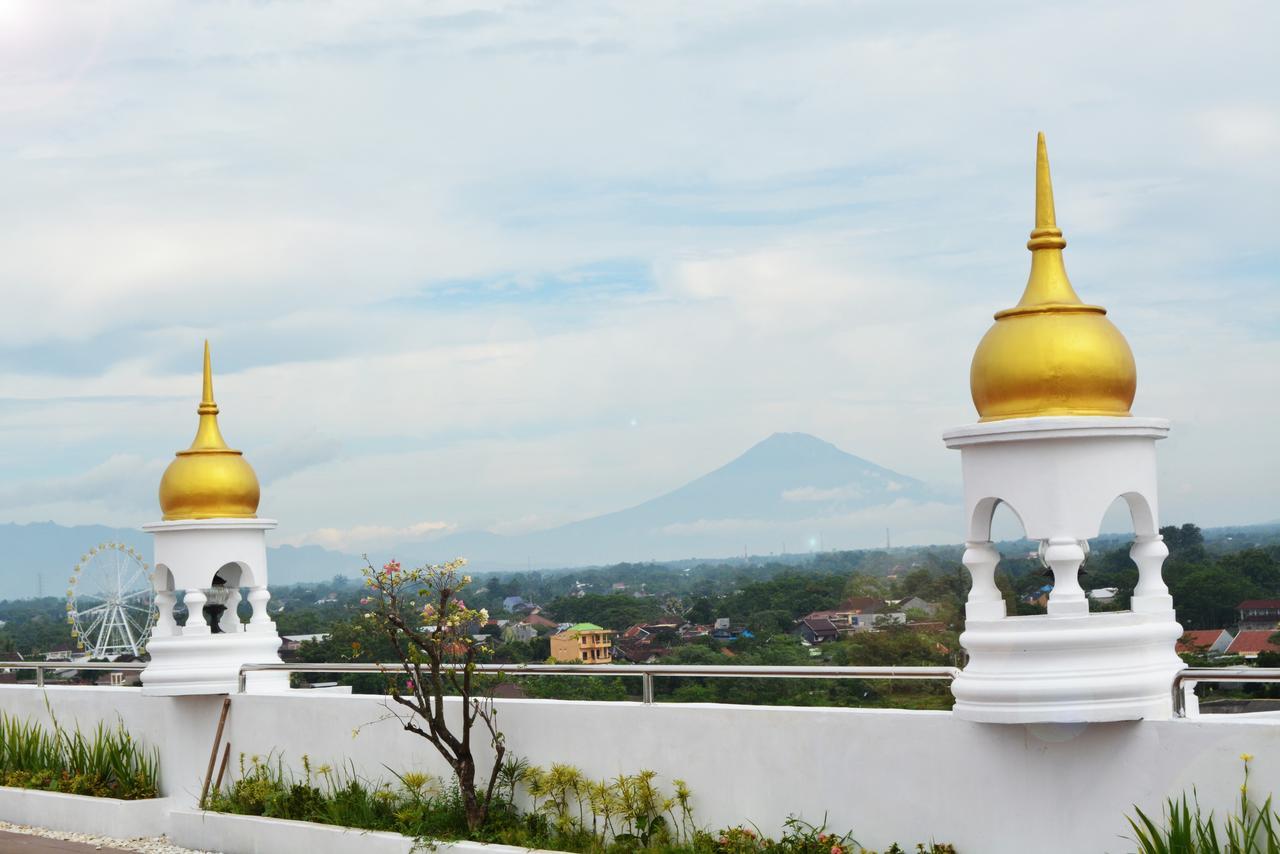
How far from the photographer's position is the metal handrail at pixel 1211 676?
7.38 metres

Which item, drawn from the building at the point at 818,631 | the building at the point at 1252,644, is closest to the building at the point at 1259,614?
the building at the point at 1252,644

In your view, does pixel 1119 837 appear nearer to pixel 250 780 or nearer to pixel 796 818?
pixel 796 818

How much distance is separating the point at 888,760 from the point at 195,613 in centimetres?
753

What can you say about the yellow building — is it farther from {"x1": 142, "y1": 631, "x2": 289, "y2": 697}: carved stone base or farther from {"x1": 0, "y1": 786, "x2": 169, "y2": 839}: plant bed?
{"x1": 0, "y1": 786, "x2": 169, "y2": 839}: plant bed

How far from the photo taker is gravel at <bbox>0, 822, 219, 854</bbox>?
43.1 ft

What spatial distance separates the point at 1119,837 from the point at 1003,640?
3.80 feet

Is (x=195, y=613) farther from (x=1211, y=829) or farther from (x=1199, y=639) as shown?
(x=1211, y=829)

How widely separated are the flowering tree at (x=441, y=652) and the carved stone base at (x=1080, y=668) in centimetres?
408

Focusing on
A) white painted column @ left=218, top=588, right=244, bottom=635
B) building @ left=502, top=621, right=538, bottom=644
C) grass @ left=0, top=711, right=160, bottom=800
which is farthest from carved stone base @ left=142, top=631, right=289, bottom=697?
building @ left=502, top=621, right=538, bottom=644

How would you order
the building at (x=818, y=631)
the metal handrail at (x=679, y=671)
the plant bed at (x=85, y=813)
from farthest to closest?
the building at (x=818, y=631)
the plant bed at (x=85, y=813)
the metal handrail at (x=679, y=671)

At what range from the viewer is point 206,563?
564 inches

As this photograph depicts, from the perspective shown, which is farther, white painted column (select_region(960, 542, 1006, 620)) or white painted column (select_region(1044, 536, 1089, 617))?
white painted column (select_region(960, 542, 1006, 620))

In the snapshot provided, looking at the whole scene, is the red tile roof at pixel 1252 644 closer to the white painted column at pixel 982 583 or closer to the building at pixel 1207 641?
the building at pixel 1207 641

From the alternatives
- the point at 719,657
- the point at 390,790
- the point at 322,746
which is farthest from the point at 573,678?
the point at 719,657
